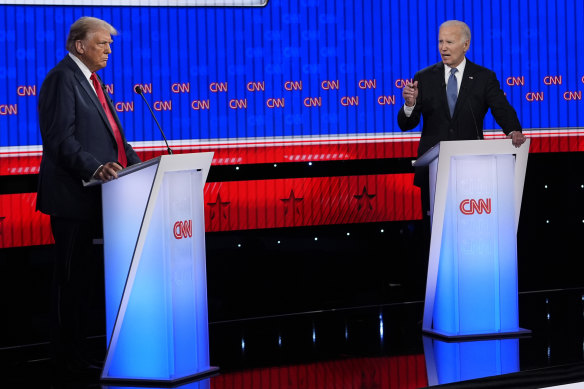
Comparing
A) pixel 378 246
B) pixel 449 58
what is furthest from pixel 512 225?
pixel 378 246

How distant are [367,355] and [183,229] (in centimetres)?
110

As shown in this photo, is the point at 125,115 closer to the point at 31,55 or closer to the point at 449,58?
the point at 31,55

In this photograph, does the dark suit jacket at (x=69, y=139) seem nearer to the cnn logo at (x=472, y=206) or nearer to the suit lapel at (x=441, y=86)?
the cnn logo at (x=472, y=206)

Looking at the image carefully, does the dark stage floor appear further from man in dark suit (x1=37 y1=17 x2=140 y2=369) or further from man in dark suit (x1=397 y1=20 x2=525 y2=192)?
man in dark suit (x1=397 y1=20 x2=525 y2=192)

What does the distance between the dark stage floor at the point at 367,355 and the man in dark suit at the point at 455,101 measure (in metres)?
0.82

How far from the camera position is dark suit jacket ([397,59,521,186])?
4.58m

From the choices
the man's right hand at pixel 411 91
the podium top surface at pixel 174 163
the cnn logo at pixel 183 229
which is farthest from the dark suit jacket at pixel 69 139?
the man's right hand at pixel 411 91

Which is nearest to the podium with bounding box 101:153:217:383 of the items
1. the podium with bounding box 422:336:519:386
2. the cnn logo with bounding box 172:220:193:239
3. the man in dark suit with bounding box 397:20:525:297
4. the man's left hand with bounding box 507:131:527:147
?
the cnn logo with bounding box 172:220:193:239

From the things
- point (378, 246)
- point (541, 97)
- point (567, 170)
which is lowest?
point (378, 246)

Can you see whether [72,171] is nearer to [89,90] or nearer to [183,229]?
[89,90]

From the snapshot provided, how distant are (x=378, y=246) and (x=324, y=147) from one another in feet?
2.26

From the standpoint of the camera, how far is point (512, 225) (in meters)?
4.11

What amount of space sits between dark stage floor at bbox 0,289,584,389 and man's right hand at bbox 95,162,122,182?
2.61 feet

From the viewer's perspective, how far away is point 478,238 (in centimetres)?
407
